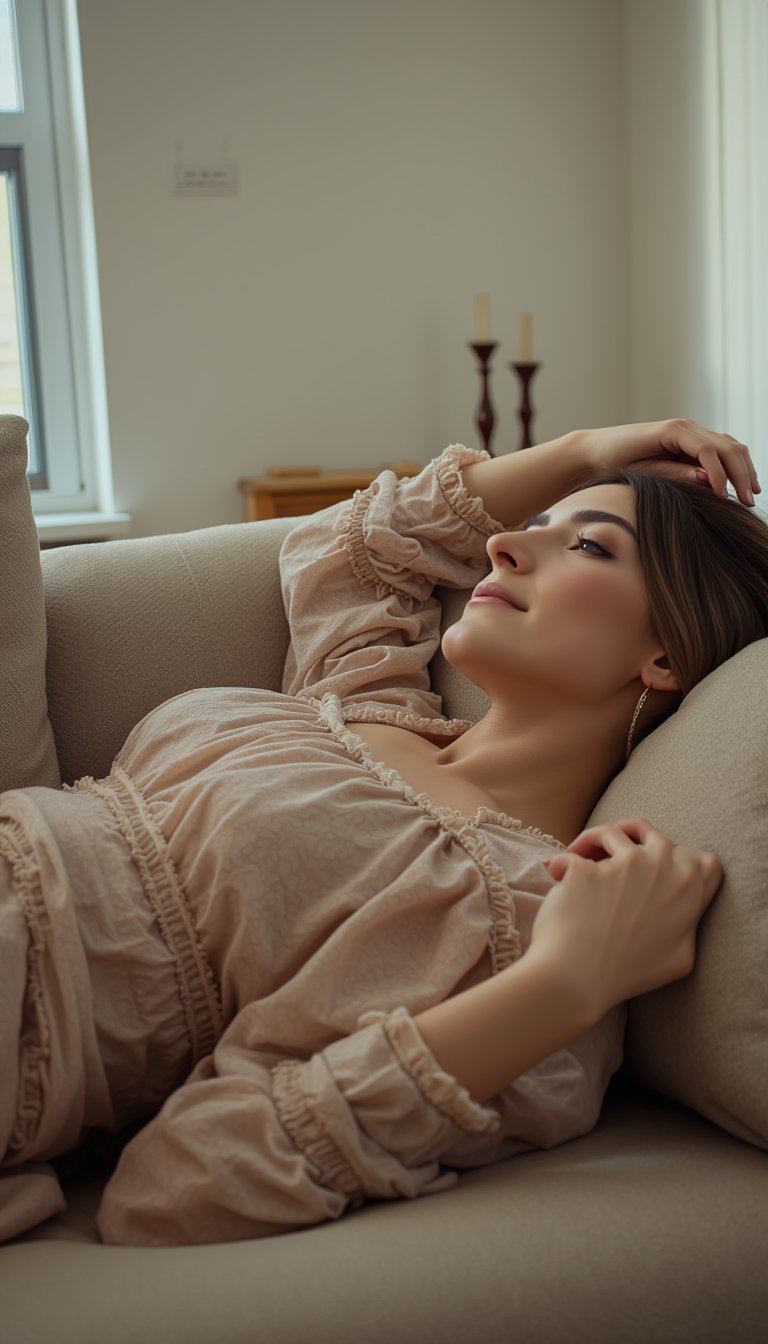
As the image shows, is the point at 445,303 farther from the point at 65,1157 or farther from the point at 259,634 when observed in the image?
the point at 65,1157

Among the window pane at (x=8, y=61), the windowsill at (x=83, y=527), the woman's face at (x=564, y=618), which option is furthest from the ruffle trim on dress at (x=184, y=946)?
the window pane at (x=8, y=61)

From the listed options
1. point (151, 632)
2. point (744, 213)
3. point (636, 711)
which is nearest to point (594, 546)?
point (636, 711)

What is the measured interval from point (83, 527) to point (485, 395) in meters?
1.12

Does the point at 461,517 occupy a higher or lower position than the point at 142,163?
lower

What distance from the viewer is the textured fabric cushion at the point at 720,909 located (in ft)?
3.37

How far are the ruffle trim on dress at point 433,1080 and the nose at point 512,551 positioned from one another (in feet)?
1.77

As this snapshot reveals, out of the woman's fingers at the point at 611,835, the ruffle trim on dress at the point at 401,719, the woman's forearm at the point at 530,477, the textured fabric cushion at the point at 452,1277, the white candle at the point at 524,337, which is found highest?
the white candle at the point at 524,337

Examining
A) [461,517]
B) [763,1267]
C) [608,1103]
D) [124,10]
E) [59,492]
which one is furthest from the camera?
[59,492]

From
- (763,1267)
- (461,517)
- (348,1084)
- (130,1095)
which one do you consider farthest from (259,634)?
(763,1267)

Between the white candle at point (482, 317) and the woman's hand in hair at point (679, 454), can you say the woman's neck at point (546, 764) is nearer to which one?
the woman's hand in hair at point (679, 454)

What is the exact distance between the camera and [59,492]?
144 inches

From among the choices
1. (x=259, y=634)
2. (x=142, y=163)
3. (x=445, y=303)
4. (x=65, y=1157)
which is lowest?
(x=65, y=1157)

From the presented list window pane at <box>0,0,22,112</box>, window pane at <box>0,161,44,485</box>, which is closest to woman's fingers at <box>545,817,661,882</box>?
window pane at <box>0,161,44,485</box>

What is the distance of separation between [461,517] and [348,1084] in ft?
2.59
